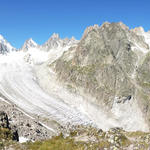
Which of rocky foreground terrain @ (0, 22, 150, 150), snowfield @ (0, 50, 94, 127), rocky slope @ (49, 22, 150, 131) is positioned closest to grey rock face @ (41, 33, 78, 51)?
rocky foreground terrain @ (0, 22, 150, 150)

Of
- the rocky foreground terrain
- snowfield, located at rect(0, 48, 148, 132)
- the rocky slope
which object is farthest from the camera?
the rocky slope

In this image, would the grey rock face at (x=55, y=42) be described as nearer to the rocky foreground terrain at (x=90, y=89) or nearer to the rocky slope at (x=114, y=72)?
the rocky foreground terrain at (x=90, y=89)

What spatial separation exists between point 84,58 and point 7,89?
45874mm

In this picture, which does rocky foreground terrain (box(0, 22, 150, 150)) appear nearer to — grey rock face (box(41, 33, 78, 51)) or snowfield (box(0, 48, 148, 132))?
snowfield (box(0, 48, 148, 132))

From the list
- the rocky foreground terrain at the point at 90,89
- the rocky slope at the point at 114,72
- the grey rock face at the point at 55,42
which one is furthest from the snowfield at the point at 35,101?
the grey rock face at the point at 55,42

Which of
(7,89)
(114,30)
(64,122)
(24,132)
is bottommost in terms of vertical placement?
(24,132)

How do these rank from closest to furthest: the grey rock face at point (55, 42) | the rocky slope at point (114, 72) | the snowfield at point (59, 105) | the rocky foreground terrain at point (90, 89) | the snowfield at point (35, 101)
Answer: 1. the rocky foreground terrain at point (90, 89)
2. the snowfield at point (35, 101)
3. the snowfield at point (59, 105)
4. the rocky slope at point (114, 72)
5. the grey rock face at point (55, 42)

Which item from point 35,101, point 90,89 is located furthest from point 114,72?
point 35,101

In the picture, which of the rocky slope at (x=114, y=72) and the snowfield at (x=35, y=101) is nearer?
the snowfield at (x=35, y=101)

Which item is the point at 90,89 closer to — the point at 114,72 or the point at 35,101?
the point at 114,72

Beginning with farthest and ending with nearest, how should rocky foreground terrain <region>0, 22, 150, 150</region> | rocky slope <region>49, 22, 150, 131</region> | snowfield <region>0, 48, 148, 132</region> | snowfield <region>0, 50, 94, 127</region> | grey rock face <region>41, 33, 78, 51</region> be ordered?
grey rock face <region>41, 33, 78, 51</region> → rocky slope <region>49, 22, 150, 131</region> → snowfield <region>0, 48, 148, 132</region> → snowfield <region>0, 50, 94, 127</region> → rocky foreground terrain <region>0, 22, 150, 150</region>

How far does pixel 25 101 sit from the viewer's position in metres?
66.5

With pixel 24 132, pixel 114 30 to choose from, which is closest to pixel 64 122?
pixel 24 132

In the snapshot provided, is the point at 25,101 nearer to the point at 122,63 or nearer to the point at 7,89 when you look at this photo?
the point at 7,89
